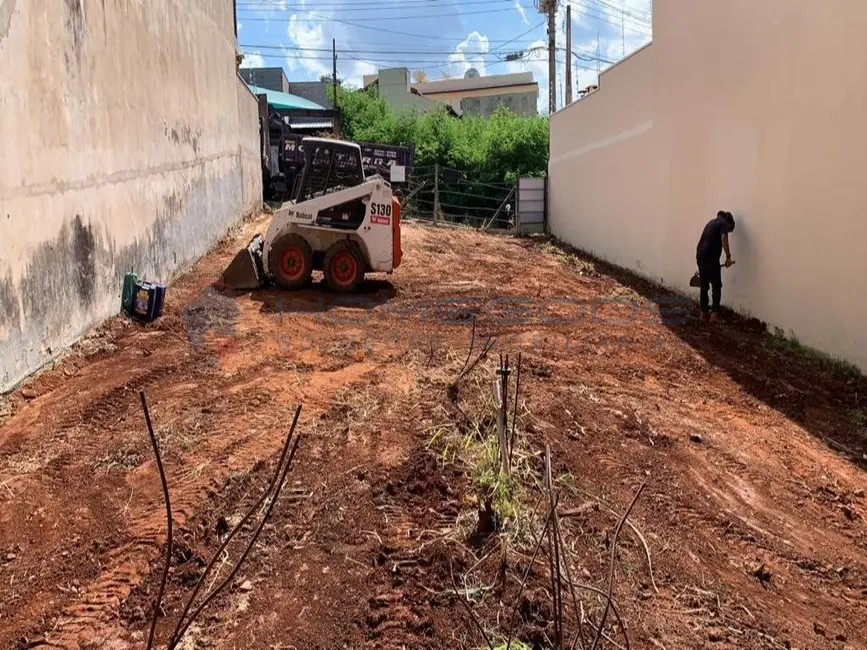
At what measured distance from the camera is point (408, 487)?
4.30m

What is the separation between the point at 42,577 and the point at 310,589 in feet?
4.74

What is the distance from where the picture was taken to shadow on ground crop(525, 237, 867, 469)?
19.8 feet

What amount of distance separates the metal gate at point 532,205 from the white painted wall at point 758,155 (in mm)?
7423

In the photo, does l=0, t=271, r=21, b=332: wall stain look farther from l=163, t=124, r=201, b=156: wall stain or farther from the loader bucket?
l=163, t=124, r=201, b=156: wall stain

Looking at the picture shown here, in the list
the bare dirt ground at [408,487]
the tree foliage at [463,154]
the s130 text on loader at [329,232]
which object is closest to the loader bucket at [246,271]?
the s130 text on loader at [329,232]

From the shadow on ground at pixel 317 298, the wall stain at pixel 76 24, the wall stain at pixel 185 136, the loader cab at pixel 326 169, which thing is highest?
the wall stain at pixel 76 24

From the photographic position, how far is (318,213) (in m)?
10.7

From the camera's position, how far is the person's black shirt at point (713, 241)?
30.7 ft

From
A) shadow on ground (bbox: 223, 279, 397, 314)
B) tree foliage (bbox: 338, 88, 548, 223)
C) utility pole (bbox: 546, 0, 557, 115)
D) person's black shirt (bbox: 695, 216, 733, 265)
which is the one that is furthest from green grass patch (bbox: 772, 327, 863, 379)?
utility pole (bbox: 546, 0, 557, 115)

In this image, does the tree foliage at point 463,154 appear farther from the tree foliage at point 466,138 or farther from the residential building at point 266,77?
the residential building at point 266,77

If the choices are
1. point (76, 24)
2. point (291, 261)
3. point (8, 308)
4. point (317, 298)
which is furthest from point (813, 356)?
point (76, 24)

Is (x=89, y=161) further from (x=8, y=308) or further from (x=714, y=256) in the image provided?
(x=714, y=256)

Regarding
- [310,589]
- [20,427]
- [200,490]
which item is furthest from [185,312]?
[310,589]

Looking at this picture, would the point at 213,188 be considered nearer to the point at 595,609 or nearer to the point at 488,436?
the point at 488,436
